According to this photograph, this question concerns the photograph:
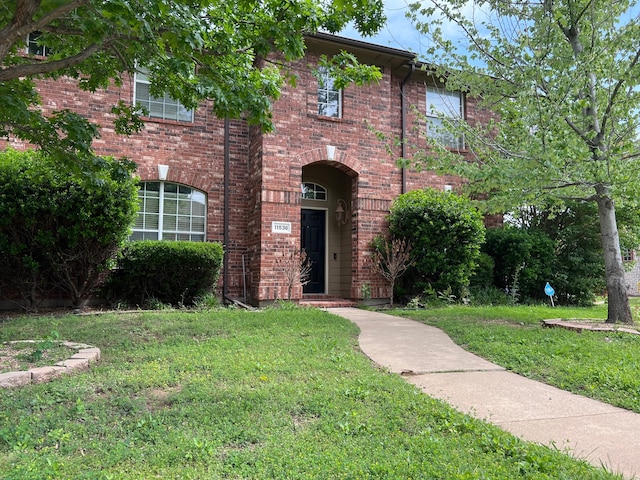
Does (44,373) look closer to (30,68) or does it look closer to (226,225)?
(30,68)

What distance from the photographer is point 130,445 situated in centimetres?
266

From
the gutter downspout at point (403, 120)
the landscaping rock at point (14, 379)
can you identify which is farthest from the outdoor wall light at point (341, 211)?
the landscaping rock at point (14, 379)

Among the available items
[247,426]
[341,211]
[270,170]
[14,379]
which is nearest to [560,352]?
[247,426]

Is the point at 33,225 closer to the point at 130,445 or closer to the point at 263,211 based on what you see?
the point at 263,211

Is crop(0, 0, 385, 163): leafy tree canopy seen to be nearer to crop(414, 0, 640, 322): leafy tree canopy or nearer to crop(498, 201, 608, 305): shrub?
crop(414, 0, 640, 322): leafy tree canopy

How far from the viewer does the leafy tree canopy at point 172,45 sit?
11.9ft

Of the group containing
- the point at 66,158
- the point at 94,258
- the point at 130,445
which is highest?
the point at 66,158

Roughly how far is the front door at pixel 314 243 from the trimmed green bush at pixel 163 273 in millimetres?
3022

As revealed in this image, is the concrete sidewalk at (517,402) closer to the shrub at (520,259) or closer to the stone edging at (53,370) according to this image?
the stone edging at (53,370)

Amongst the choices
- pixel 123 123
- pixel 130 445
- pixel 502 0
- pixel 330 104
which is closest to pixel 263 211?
pixel 330 104

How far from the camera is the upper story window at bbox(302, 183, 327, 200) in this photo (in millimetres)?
11742

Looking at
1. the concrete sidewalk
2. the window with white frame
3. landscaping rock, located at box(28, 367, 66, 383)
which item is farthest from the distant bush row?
landscaping rock, located at box(28, 367, 66, 383)

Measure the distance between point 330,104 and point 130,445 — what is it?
9379 millimetres

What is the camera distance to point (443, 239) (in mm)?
9773
